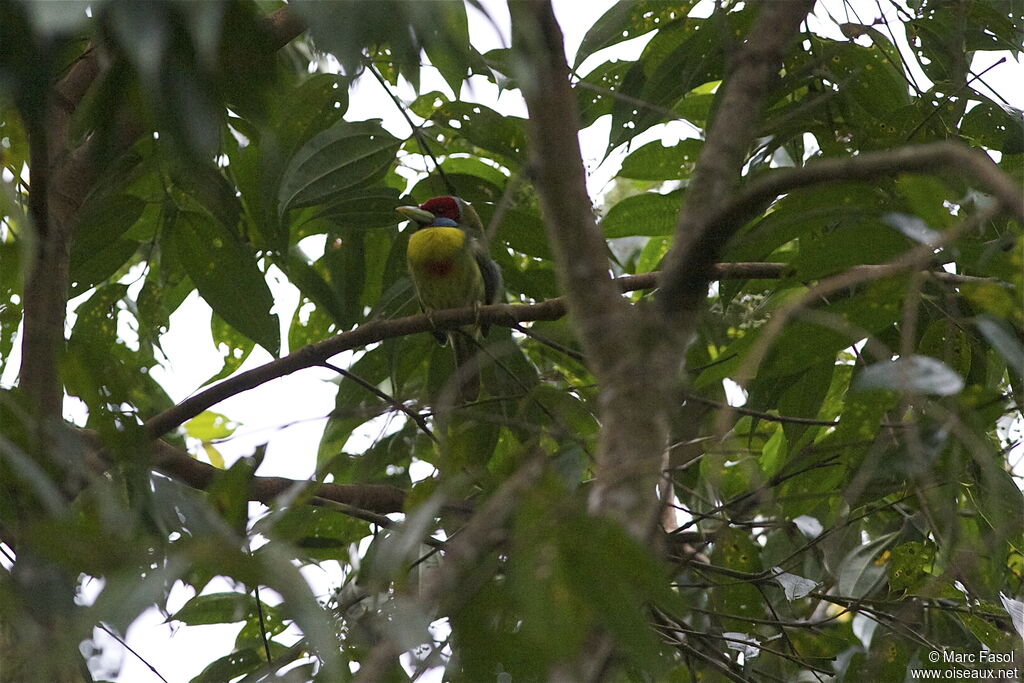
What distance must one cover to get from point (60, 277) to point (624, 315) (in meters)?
1.62

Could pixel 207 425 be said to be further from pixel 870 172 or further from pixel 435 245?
pixel 870 172

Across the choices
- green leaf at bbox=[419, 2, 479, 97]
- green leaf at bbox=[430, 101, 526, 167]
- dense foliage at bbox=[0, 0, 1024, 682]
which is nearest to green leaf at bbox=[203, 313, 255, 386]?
dense foliage at bbox=[0, 0, 1024, 682]

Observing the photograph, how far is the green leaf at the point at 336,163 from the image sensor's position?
2957 mm

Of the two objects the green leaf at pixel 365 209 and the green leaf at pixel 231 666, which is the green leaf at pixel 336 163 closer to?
the green leaf at pixel 365 209

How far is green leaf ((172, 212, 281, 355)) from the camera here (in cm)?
316

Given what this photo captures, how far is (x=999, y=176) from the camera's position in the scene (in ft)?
3.97

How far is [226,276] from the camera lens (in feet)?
10.5

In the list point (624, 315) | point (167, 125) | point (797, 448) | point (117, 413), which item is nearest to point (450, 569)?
point (624, 315)

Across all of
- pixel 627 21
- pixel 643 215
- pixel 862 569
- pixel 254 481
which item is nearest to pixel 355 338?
pixel 254 481

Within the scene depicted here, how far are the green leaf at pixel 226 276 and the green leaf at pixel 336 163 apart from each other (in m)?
0.28

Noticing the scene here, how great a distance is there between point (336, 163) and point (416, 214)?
82cm

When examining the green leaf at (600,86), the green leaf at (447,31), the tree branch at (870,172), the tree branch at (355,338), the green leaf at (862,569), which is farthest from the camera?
the green leaf at (862,569)

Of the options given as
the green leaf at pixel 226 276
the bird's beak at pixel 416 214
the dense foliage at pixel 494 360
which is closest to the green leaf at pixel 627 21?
the dense foliage at pixel 494 360

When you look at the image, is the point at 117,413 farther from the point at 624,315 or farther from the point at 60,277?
Answer: the point at 624,315
